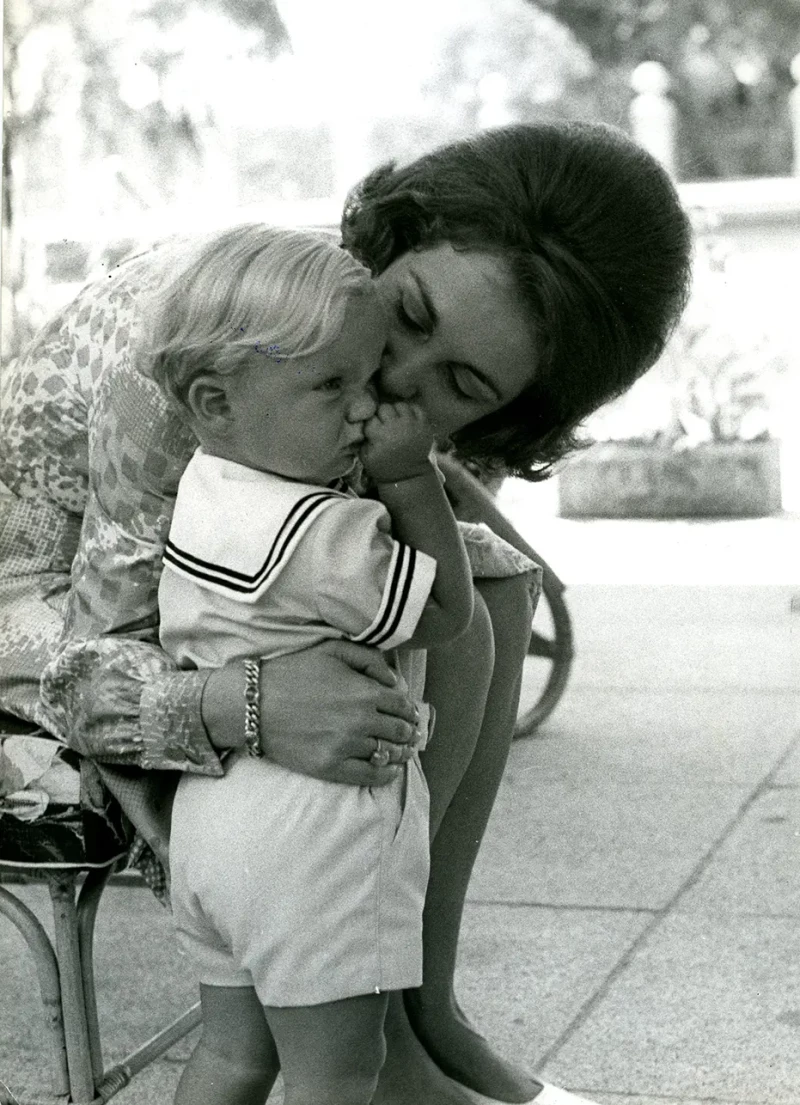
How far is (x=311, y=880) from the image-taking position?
148 centimetres

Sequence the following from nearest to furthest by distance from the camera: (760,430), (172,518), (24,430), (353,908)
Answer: (353,908) → (172,518) → (24,430) → (760,430)

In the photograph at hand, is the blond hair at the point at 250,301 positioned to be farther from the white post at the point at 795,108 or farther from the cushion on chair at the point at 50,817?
the white post at the point at 795,108

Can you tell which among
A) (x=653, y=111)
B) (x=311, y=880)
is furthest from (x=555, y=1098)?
(x=653, y=111)

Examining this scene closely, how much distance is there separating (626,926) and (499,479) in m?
0.70

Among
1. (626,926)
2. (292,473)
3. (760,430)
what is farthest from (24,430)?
(626,926)

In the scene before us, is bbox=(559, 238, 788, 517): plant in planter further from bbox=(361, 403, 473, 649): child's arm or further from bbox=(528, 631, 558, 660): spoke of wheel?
bbox=(361, 403, 473, 649): child's arm

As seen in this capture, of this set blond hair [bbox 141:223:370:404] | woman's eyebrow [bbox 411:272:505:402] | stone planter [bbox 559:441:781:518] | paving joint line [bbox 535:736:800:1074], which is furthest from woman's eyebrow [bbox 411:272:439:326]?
paving joint line [bbox 535:736:800:1074]

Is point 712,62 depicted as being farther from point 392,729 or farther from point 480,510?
point 392,729

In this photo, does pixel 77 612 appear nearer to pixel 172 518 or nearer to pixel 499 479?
pixel 172 518

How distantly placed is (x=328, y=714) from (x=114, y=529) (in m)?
0.37

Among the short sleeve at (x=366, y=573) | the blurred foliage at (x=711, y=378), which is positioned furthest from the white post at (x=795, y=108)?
the short sleeve at (x=366, y=573)

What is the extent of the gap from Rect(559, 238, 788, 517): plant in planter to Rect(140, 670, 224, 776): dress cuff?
685mm

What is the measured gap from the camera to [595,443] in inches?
80.7

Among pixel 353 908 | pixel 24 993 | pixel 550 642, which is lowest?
pixel 24 993
